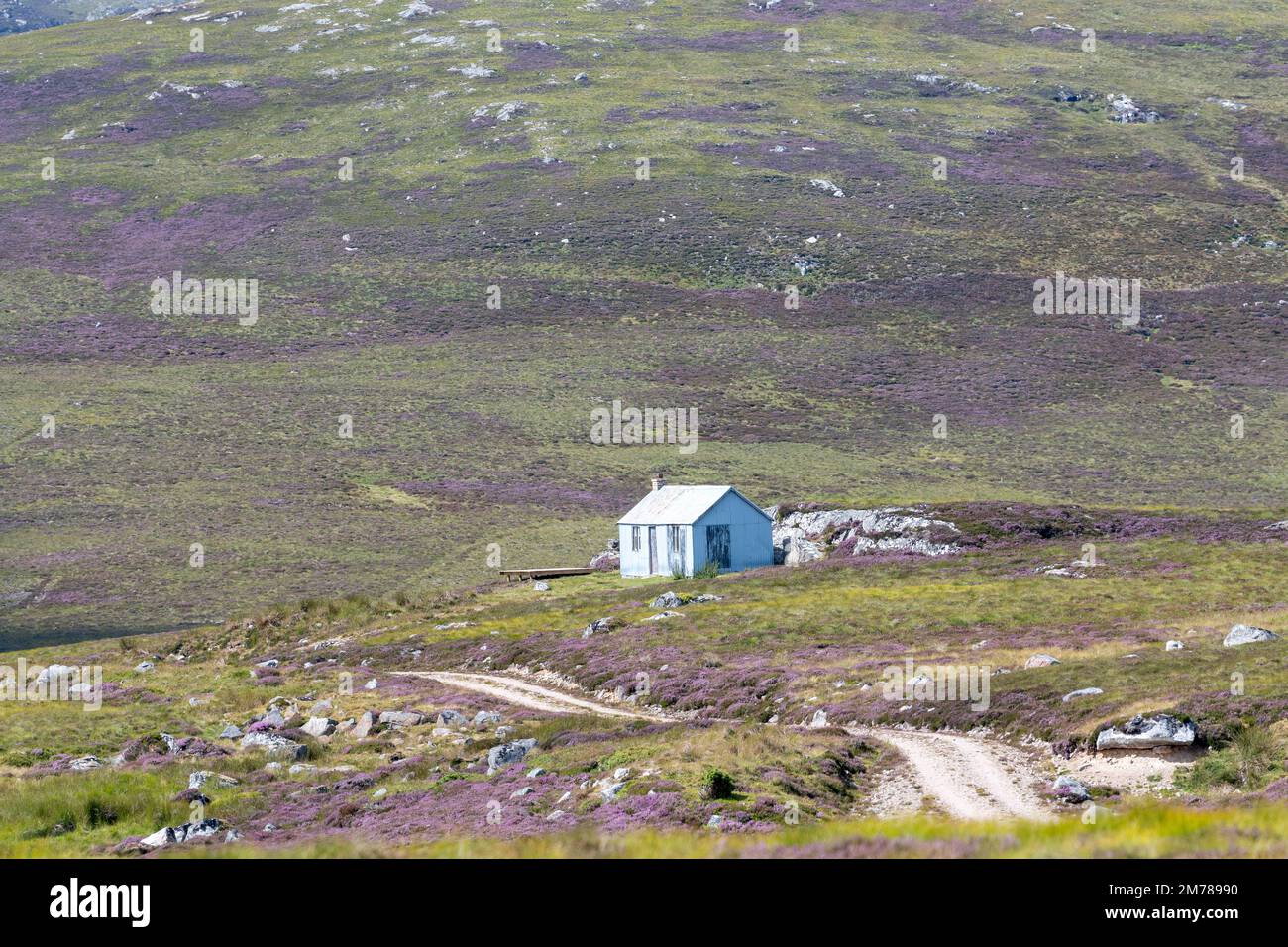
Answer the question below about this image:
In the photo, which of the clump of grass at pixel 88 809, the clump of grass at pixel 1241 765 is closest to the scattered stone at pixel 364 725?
the clump of grass at pixel 88 809

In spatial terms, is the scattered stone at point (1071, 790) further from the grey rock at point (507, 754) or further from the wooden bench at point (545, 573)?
the wooden bench at point (545, 573)

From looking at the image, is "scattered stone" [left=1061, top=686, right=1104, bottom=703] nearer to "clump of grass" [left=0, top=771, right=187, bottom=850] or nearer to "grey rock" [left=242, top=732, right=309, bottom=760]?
"grey rock" [left=242, top=732, right=309, bottom=760]

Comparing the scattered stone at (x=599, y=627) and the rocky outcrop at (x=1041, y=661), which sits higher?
the rocky outcrop at (x=1041, y=661)

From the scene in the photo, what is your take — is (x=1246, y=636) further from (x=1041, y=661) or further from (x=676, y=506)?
(x=676, y=506)

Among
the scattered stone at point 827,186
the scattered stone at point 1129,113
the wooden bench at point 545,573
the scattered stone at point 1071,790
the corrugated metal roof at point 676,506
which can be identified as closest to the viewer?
the scattered stone at point 1071,790

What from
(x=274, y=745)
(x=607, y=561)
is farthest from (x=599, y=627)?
(x=607, y=561)
